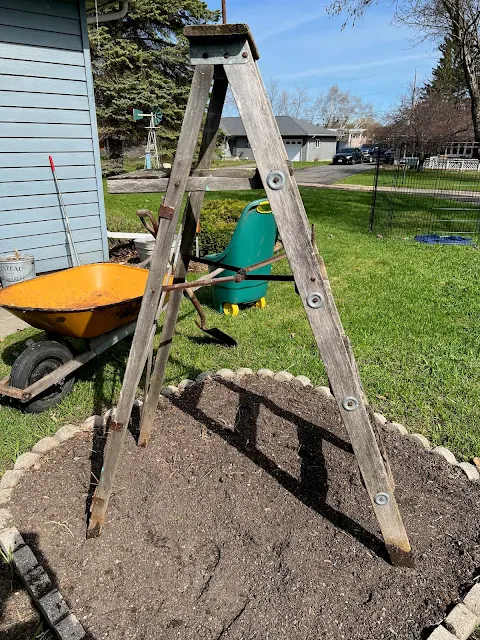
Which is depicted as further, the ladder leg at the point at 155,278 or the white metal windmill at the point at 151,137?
the white metal windmill at the point at 151,137

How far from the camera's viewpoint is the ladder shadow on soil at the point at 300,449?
2061 millimetres

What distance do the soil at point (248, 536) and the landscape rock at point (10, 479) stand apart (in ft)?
0.16

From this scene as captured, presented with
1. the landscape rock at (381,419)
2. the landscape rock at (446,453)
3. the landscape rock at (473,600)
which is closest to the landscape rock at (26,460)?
the landscape rock at (381,419)

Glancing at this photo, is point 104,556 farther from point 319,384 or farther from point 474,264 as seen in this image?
point 474,264

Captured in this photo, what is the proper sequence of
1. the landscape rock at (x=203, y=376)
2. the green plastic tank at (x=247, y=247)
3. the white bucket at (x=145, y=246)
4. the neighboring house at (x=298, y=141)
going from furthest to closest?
1. the neighboring house at (x=298, y=141)
2. the white bucket at (x=145, y=246)
3. the green plastic tank at (x=247, y=247)
4. the landscape rock at (x=203, y=376)

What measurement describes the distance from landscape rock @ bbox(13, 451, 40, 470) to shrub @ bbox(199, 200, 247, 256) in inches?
155

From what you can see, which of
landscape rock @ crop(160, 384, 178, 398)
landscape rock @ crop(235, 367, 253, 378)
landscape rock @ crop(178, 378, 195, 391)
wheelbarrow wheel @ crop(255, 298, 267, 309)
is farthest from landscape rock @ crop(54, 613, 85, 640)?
wheelbarrow wheel @ crop(255, 298, 267, 309)

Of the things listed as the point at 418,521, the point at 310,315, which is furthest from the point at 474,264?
the point at 310,315

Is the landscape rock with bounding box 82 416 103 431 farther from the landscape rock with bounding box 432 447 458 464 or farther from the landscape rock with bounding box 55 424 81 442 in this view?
the landscape rock with bounding box 432 447 458 464

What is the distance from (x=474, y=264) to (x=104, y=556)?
6.52 metres

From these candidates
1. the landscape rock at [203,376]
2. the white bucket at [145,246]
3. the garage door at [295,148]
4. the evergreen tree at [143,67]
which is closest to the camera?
the landscape rock at [203,376]

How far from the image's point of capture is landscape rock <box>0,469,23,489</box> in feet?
7.61

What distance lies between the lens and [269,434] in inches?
106

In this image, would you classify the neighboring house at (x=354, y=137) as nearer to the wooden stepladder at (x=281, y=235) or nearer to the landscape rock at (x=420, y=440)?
the landscape rock at (x=420, y=440)
